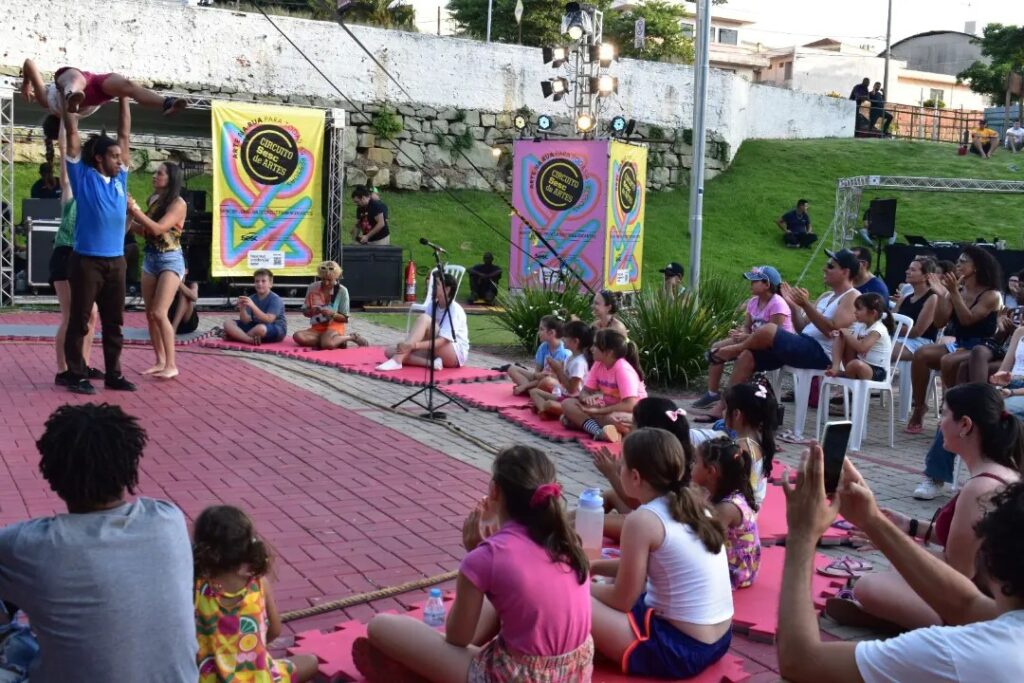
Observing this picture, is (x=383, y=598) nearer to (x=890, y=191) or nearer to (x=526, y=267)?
(x=526, y=267)

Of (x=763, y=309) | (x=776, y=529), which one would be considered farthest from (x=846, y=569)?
(x=763, y=309)

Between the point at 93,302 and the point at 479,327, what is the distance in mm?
6946

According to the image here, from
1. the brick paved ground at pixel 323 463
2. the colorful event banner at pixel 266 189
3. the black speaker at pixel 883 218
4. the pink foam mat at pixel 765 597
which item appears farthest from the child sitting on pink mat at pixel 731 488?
the black speaker at pixel 883 218

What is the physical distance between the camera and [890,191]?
2803 cm

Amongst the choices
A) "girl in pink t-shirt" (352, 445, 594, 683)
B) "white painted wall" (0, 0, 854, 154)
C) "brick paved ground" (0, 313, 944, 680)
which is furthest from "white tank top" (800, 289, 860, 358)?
"white painted wall" (0, 0, 854, 154)

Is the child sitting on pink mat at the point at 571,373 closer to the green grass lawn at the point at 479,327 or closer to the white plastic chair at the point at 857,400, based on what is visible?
the white plastic chair at the point at 857,400

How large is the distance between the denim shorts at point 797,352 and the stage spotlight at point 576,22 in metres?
10.5

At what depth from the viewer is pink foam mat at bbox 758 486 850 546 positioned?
5496mm

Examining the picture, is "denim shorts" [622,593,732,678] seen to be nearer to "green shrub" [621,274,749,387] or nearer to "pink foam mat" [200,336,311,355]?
"green shrub" [621,274,749,387]

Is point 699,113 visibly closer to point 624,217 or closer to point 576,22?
point 624,217

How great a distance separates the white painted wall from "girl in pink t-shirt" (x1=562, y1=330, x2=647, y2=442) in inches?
608

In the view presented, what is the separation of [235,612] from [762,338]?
6165 millimetres

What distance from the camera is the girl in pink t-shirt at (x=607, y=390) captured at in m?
7.65

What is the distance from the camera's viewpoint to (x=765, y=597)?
15.0ft
